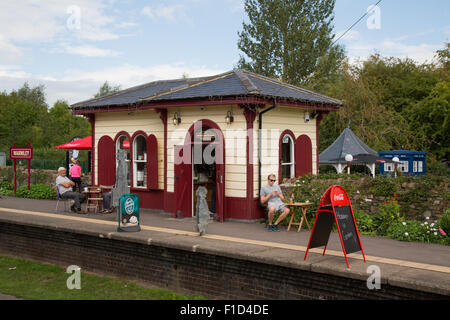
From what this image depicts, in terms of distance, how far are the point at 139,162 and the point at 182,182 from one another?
267 centimetres

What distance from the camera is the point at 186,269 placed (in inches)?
355

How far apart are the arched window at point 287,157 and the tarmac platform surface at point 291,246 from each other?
2.33 m

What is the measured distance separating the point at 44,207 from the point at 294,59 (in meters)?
25.0

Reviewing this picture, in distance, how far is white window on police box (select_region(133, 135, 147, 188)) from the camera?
605 inches

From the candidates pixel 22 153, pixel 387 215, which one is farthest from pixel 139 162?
pixel 387 215

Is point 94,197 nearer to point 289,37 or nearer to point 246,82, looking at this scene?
point 246,82

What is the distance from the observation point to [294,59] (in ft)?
120

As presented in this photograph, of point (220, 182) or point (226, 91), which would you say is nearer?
point (226, 91)

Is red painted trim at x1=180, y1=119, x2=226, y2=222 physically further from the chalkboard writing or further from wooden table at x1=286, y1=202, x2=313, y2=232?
the chalkboard writing

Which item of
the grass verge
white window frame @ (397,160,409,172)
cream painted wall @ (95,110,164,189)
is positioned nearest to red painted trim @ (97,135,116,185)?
cream painted wall @ (95,110,164,189)

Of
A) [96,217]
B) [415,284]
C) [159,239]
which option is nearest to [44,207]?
[96,217]
